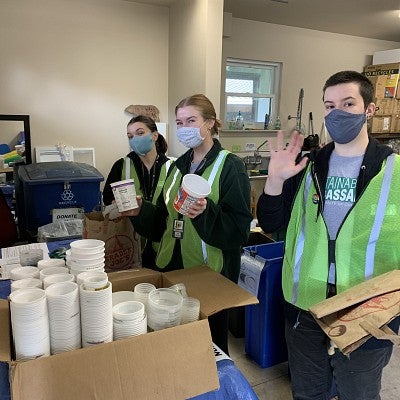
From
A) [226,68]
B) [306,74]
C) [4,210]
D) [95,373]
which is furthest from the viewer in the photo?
[306,74]

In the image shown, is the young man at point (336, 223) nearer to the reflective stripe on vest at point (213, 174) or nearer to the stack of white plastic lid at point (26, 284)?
the reflective stripe on vest at point (213, 174)

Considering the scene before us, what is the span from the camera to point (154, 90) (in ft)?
13.7

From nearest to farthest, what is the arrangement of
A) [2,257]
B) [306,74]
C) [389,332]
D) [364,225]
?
[389,332] < [364,225] < [2,257] < [306,74]

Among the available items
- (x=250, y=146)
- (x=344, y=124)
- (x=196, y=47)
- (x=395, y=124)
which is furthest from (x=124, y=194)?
(x=395, y=124)

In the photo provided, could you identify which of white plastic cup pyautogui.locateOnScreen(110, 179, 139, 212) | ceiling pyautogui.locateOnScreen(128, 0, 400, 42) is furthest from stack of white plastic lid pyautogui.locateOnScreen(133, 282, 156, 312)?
ceiling pyautogui.locateOnScreen(128, 0, 400, 42)

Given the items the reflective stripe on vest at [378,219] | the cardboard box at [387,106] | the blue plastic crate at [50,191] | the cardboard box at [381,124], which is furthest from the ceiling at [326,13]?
the reflective stripe on vest at [378,219]

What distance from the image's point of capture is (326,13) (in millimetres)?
4430

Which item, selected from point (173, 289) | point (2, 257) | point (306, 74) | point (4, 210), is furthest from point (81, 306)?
point (306, 74)

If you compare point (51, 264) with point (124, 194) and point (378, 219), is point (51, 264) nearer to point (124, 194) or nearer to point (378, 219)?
point (124, 194)

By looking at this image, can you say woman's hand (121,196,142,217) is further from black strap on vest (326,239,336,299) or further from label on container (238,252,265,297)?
label on container (238,252,265,297)

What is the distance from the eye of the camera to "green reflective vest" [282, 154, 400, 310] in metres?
1.13

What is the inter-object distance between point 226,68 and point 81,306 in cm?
457

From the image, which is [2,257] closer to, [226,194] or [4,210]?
[4,210]

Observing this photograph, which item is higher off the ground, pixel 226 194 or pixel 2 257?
pixel 226 194
